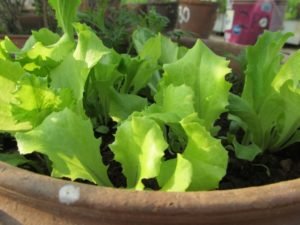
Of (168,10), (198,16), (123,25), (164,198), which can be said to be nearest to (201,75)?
(164,198)

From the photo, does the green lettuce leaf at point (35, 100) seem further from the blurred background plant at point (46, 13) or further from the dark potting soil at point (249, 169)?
the blurred background plant at point (46, 13)

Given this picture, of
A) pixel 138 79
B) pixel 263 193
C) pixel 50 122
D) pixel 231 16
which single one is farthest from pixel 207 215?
pixel 231 16

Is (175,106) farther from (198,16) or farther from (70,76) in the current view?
(198,16)

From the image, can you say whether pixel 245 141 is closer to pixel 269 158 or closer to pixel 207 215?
pixel 269 158

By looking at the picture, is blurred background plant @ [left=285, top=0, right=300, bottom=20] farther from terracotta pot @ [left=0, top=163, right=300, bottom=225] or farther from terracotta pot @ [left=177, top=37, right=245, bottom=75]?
terracotta pot @ [left=0, top=163, right=300, bottom=225]

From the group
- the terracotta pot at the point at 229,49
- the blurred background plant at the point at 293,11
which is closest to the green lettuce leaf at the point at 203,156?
the terracotta pot at the point at 229,49
